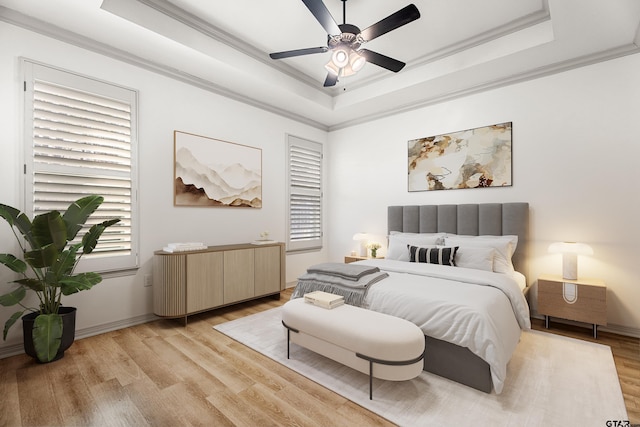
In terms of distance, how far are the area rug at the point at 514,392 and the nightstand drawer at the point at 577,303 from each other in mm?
289

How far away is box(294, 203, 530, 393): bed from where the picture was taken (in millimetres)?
1980

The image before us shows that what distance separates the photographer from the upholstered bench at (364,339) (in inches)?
74.2

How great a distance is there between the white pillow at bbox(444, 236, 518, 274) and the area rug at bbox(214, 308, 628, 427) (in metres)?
0.79

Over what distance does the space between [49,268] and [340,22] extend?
359 centimetres

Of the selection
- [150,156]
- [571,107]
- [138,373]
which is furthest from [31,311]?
[571,107]

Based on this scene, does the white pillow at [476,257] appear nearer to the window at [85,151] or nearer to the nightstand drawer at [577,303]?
the nightstand drawer at [577,303]

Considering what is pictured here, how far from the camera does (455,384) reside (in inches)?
82.8

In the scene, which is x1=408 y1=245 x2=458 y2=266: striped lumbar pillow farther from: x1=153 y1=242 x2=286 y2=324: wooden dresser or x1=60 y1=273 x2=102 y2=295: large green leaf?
x1=60 y1=273 x2=102 y2=295: large green leaf

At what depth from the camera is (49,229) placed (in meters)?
2.32

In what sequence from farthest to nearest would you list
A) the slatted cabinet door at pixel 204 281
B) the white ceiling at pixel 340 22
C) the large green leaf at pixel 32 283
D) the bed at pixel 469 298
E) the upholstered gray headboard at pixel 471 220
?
the upholstered gray headboard at pixel 471 220 < the slatted cabinet door at pixel 204 281 < the white ceiling at pixel 340 22 < the large green leaf at pixel 32 283 < the bed at pixel 469 298

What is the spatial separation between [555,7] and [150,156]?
4.20 metres

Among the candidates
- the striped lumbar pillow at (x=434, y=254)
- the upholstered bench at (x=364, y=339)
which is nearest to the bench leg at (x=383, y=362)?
Answer: the upholstered bench at (x=364, y=339)

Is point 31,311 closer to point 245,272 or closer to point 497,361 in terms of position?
point 245,272

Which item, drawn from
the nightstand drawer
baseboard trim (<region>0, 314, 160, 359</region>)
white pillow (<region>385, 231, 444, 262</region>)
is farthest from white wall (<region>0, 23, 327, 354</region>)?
the nightstand drawer
